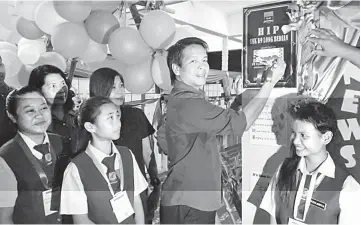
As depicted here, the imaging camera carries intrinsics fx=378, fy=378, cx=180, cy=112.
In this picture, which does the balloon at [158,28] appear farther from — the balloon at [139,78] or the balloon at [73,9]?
the balloon at [73,9]

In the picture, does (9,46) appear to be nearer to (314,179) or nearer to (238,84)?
(238,84)

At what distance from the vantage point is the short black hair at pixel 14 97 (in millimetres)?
1946

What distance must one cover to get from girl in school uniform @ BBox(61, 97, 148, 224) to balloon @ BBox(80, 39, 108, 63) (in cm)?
21

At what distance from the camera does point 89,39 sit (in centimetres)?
190

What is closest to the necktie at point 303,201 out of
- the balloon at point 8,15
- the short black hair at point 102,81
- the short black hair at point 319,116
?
the short black hair at point 319,116

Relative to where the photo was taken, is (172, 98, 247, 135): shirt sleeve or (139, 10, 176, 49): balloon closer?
(172, 98, 247, 135): shirt sleeve

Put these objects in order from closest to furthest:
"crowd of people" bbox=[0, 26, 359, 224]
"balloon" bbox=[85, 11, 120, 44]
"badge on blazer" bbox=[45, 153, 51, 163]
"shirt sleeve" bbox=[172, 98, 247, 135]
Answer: "shirt sleeve" bbox=[172, 98, 247, 135], "crowd of people" bbox=[0, 26, 359, 224], "balloon" bbox=[85, 11, 120, 44], "badge on blazer" bbox=[45, 153, 51, 163]

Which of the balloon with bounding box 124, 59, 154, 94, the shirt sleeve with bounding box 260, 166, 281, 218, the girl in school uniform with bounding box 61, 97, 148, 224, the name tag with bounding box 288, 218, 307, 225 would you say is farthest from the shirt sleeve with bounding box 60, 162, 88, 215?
the name tag with bounding box 288, 218, 307, 225

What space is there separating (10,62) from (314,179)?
1621mm

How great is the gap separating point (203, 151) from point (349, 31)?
87 cm

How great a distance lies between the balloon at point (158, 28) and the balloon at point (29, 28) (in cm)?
56

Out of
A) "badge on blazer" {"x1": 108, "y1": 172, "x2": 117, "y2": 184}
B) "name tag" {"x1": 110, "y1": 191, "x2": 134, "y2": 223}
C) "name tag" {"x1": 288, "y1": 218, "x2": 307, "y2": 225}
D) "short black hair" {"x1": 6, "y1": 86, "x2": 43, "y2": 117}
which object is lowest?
"name tag" {"x1": 288, "y1": 218, "x2": 307, "y2": 225}

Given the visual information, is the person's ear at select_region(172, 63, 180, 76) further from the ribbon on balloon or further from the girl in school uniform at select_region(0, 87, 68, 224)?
the girl in school uniform at select_region(0, 87, 68, 224)

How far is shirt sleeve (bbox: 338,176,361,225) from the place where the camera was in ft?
5.58
